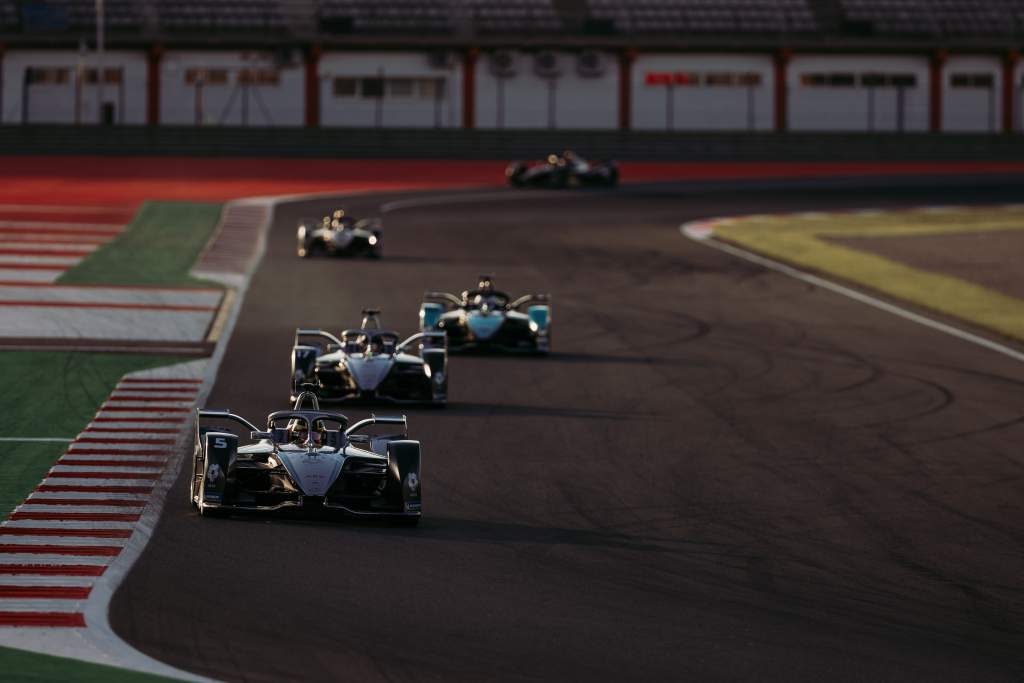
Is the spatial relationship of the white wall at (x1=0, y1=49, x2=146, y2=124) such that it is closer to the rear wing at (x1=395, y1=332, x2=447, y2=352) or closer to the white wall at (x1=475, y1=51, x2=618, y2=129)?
the white wall at (x1=475, y1=51, x2=618, y2=129)

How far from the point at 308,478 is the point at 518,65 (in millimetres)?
63450

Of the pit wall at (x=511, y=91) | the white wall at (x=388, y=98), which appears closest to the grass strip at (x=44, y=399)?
the pit wall at (x=511, y=91)

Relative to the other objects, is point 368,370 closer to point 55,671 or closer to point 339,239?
point 55,671

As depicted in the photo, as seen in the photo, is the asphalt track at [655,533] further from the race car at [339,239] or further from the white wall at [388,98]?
the white wall at [388,98]

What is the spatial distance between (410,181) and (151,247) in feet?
74.6

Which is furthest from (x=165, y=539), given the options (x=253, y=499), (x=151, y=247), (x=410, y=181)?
(x=410, y=181)

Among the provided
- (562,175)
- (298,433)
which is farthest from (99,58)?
(298,433)

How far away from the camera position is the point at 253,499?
14.3m

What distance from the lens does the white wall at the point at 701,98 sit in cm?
7681

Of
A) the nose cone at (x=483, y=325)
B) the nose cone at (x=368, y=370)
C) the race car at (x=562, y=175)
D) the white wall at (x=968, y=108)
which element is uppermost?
the white wall at (x=968, y=108)

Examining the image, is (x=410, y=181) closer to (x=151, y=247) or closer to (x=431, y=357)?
(x=151, y=247)

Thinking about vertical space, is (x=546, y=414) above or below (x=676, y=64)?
below

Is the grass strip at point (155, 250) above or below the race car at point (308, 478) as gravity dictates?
above

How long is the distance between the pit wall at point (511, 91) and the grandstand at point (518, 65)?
61 mm
